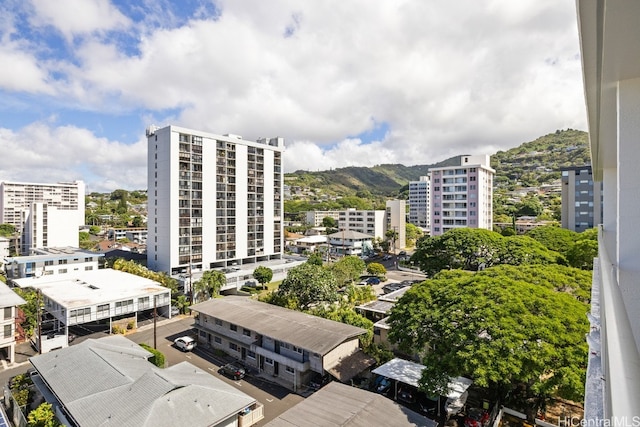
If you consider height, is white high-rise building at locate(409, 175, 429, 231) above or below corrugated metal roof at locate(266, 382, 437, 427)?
above

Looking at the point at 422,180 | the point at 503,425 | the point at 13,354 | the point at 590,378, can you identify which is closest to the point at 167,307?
the point at 13,354

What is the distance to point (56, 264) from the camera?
3344cm

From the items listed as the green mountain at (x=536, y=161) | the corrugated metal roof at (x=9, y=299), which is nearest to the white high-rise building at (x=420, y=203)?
the green mountain at (x=536, y=161)

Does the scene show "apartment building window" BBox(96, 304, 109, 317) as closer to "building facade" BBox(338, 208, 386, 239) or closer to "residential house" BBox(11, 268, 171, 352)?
"residential house" BBox(11, 268, 171, 352)

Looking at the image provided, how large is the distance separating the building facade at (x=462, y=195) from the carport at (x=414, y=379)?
30.6m

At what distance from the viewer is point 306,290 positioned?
A: 2309 centimetres

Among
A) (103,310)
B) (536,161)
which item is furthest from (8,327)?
(536,161)

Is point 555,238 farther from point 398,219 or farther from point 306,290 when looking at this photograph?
point 398,219

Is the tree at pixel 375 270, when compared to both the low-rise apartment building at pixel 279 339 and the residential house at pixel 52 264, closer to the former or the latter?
the low-rise apartment building at pixel 279 339

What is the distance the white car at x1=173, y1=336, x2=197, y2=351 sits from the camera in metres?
20.0

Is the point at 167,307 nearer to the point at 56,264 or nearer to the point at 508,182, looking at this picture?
the point at 56,264

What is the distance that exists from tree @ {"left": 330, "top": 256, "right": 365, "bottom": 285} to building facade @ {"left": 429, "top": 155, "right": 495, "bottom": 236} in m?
16.7

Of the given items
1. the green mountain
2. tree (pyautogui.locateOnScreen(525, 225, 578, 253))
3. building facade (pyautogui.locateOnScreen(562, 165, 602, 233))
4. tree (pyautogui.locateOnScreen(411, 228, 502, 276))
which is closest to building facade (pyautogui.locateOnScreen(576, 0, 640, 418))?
tree (pyautogui.locateOnScreen(411, 228, 502, 276))

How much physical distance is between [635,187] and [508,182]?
458ft
